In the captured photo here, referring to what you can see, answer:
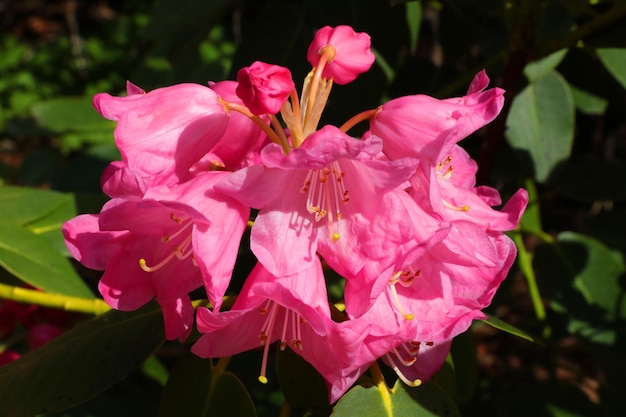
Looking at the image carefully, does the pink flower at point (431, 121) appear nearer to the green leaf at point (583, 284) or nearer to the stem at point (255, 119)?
the stem at point (255, 119)

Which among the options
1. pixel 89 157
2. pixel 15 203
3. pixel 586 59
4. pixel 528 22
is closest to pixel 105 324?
pixel 15 203

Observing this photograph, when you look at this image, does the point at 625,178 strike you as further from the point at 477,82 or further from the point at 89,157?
the point at 89,157

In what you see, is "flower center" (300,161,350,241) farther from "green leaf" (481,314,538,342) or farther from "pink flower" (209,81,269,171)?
"green leaf" (481,314,538,342)

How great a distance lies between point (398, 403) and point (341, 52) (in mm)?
434

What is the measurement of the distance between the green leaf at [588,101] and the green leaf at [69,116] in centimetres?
109

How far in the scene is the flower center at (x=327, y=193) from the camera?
35.4 inches

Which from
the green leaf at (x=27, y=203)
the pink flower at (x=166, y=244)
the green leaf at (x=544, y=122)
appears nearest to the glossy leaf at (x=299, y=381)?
the pink flower at (x=166, y=244)

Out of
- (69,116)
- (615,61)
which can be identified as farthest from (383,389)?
(69,116)

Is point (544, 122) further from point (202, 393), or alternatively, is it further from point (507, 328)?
point (202, 393)

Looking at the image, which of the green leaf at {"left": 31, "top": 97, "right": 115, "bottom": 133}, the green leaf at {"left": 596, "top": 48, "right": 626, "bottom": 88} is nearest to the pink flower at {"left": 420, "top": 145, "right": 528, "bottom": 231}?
the green leaf at {"left": 596, "top": 48, "right": 626, "bottom": 88}

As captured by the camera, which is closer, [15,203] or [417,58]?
[15,203]

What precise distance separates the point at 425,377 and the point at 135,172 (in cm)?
43

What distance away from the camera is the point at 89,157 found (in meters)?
1.93

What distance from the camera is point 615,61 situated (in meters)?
1.43
